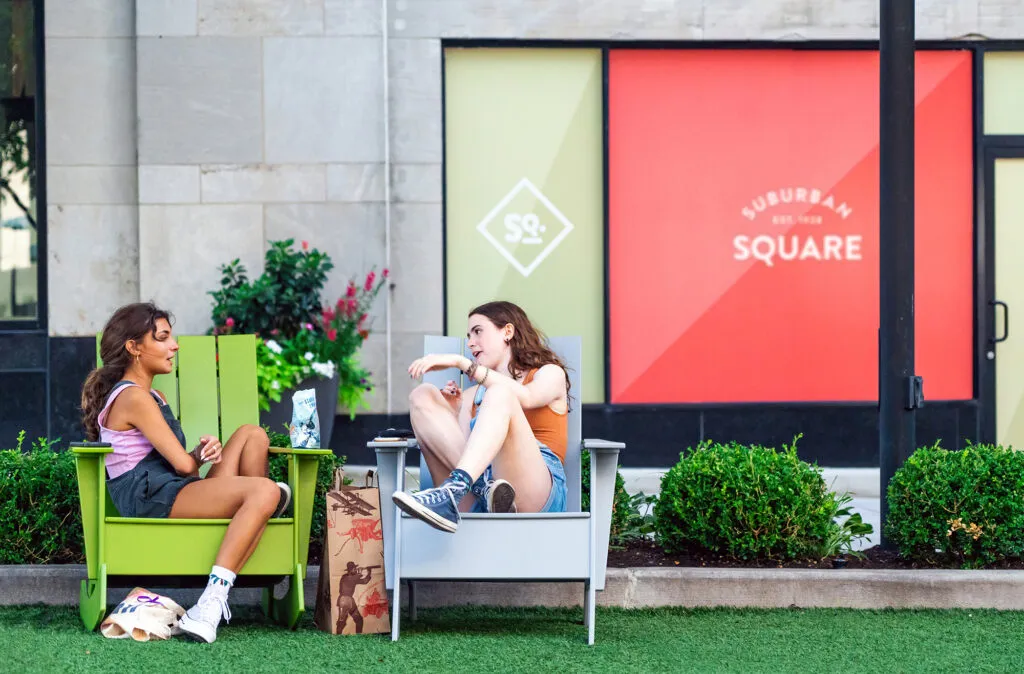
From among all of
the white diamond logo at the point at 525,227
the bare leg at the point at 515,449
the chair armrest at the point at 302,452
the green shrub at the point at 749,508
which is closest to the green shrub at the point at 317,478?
the chair armrest at the point at 302,452

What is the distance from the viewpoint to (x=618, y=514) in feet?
18.4

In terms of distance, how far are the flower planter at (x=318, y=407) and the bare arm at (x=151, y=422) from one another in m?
2.93

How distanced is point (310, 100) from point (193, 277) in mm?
1394

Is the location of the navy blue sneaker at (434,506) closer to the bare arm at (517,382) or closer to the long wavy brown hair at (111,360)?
the bare arm at (517,382)

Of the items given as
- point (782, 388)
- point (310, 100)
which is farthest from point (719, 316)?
point (310, 100)

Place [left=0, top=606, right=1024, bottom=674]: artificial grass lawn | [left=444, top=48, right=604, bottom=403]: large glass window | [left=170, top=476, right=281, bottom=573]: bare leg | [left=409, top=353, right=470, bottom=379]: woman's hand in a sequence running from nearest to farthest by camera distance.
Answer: [left=0, top=606, right=1024, bottom=674]: artificial grass lawn → [left=170, top=476, right=281, bottom=573]: bare leg → [left=409, top=353, right=470, bottom=379]: woman's hand → [left=444, top=48, right=604, bottom=403]: large glass window

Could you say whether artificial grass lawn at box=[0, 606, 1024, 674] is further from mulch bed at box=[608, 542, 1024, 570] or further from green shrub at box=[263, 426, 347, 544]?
green shrub at box=[263, 426, 347, 544]

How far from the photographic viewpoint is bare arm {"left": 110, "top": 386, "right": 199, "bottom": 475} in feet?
15.5

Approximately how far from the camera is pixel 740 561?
5316 mm

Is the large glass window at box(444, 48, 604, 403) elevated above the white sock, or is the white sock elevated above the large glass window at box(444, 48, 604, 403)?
the large glass window at box(444, 48, 604, 403)

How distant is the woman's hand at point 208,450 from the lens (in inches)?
186

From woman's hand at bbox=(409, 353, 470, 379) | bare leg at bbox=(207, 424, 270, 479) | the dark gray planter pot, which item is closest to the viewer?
woman's hand at bbox=(409, 353, 470, 379)

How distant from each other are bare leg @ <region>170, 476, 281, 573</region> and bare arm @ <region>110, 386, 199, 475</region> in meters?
0.09

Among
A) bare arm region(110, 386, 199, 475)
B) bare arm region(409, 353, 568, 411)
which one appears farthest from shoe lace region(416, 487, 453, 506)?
bare arm region(110, 386, 199, 475)
